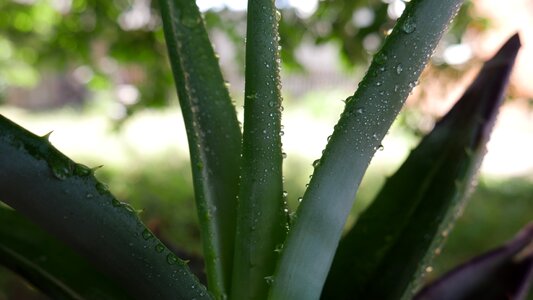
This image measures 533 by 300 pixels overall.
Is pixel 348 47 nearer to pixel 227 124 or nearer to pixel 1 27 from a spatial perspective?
pixel 227 124

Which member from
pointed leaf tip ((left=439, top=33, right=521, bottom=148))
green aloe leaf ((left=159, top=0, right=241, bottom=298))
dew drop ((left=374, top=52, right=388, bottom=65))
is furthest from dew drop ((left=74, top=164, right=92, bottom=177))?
pointed leaf tip ((left=439, top=33, right=521, bottom=148))

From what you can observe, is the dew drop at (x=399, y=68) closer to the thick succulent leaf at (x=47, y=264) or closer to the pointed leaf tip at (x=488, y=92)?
the pointed leaf tip at (x=488, y=92)

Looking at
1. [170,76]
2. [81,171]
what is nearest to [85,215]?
[81,171]

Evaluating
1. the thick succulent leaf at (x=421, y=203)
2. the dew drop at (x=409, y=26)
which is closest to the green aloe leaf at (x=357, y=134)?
the dew drop at (x=409, y=26)

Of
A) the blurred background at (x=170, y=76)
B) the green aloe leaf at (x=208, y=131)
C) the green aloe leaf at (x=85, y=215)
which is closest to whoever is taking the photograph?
the green aloe leaf at (x=85, y=215)

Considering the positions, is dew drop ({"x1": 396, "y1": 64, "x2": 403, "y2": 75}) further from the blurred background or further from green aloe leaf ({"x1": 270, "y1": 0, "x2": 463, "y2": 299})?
the blurred background

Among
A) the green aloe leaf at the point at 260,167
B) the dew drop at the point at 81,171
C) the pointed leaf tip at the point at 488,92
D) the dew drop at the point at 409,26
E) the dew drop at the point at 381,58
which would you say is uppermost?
the pointed leaf tip at the point at 488,92
